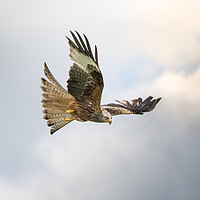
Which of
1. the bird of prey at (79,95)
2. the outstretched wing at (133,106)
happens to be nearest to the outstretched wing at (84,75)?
the bird of prey at (79,95)

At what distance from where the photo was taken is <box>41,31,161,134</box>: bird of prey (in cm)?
1190

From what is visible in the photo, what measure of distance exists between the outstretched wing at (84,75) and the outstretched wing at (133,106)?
2.67 metres

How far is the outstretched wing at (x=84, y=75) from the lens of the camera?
38.2 ft

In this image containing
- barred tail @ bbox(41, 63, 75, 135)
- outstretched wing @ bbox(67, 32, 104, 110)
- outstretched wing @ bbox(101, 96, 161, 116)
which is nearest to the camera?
outstretched wing @ bbox(67, 32, 104, 110)

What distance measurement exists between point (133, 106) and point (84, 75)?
15.0 ft

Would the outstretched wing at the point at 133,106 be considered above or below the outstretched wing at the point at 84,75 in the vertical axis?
above

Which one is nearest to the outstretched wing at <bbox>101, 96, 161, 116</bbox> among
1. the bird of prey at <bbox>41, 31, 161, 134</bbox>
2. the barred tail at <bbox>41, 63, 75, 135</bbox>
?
the bird of prey at <bbox>41, 31, 161, 134</bbox>

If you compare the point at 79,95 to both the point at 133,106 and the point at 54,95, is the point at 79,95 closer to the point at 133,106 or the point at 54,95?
the point at 54,95

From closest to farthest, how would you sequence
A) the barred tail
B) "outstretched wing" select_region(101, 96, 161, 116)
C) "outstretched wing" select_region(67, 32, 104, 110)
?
"outstretched wing" select_region(67, 32, 104, 110) < the barred tail < "outstretched wing" select_region(101, 96, 161, 116)

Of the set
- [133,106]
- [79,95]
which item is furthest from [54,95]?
[133,106]

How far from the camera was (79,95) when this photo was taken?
12688mm

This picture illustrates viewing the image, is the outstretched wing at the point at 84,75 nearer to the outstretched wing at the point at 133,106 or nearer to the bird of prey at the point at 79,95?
the bird of prey at the point at 79,95

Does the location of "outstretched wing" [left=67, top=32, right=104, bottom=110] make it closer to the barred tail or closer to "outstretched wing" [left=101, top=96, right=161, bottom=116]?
the barred tail

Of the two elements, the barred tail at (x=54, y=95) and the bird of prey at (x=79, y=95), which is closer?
the bird of prey at (x=79, y=95)
